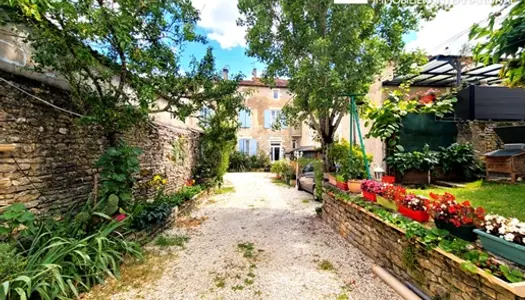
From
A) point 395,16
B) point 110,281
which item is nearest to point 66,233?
point 110,281

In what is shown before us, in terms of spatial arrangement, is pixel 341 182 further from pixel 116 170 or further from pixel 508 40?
pixel 116 170

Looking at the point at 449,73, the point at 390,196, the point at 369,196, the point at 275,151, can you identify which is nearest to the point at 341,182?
the point at 369,196

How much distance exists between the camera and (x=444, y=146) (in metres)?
6.73

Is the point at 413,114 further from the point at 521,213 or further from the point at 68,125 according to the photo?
the point at 68,125

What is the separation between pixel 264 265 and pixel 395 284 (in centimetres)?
171

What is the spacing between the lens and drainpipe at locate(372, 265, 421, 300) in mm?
2512

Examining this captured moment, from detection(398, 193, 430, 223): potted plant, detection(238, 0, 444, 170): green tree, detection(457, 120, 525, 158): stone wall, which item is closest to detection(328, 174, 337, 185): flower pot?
detection(238, 0, 444, 170): green tree

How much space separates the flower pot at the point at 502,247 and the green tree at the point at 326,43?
316 cm

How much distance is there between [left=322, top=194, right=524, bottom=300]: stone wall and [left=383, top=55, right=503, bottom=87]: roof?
551 centimetres

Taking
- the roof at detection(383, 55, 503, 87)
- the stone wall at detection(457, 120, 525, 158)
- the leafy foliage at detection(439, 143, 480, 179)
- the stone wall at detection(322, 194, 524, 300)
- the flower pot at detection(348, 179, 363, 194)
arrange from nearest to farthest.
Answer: the stone wall at detection(322, 194, 524, 300)
the flower pot at detection(348, 179, 363, 194)
the leafy foliage at detection(439, 143, 480, 179)
the stone wall at detection(457, 120, 525, 158)
the roof at detection(383, 55, 503, 87)

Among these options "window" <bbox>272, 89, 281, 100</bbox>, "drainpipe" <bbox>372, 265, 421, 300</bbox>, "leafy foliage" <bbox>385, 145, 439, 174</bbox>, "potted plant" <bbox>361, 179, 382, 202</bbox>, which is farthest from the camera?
"window" <bbox>272, 89, 281, 100</bbox>

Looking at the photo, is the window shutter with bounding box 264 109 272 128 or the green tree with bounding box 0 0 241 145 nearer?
the green tree with bounding box 0 0 241 145

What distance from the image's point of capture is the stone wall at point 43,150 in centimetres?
305

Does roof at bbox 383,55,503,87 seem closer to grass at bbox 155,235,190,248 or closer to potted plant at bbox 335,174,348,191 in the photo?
potted plant at bbox 335,174,348,191
